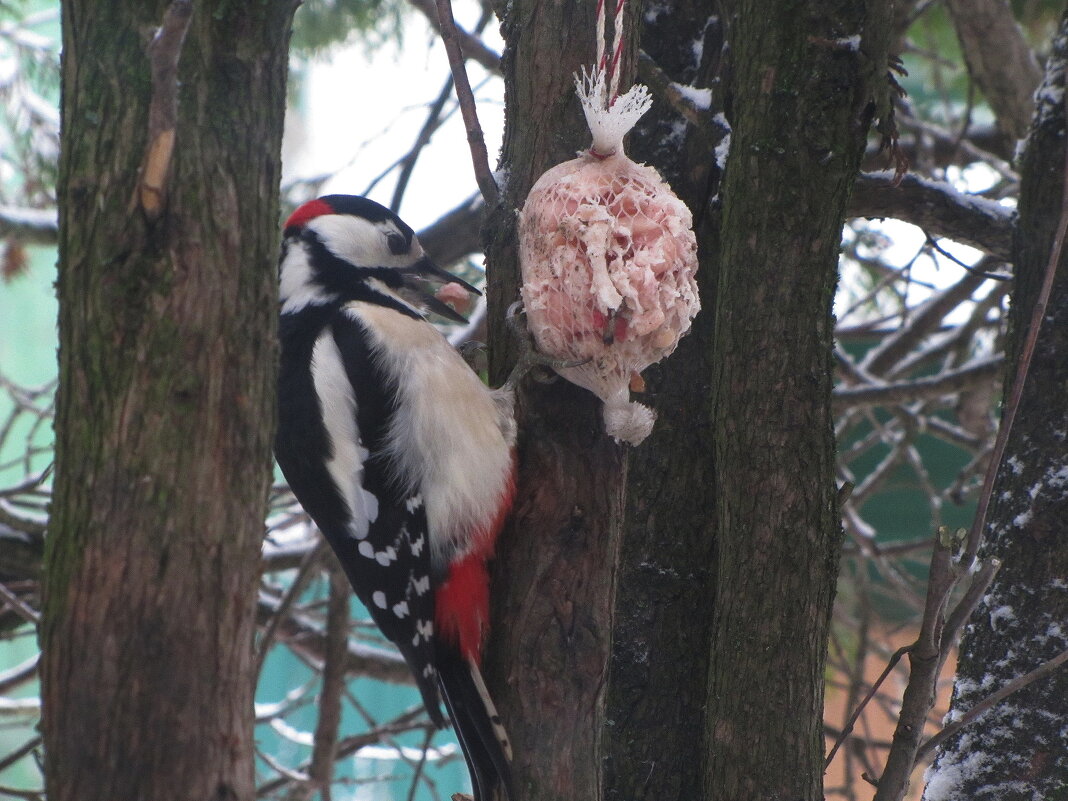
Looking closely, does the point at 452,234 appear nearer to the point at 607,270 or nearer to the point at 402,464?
the point at 402,464

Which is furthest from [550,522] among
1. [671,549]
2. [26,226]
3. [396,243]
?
[26,226]

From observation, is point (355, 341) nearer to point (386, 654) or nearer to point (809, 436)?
point (809, 436)

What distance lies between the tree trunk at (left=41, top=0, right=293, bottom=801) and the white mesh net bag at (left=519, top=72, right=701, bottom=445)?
1.57 ft

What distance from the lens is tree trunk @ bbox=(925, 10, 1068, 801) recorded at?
5.01ft

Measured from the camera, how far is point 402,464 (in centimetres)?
176

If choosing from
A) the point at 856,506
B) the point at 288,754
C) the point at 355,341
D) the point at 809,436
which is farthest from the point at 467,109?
the point at 288,754

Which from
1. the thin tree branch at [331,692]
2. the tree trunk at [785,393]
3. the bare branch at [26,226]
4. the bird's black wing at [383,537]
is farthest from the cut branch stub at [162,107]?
the bare branch at [26,226]

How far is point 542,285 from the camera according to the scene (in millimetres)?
1359

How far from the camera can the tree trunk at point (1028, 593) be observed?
1.53 metres

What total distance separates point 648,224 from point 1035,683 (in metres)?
0.89

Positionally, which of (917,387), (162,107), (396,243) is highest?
(396,243)

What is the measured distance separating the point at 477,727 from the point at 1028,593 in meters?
0.85

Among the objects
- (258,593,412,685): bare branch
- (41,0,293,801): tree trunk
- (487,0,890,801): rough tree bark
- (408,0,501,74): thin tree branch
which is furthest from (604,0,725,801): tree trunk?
(258,593,412,685): bare branch

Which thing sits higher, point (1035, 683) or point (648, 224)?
point (648, 224)
